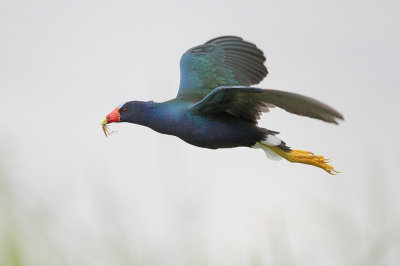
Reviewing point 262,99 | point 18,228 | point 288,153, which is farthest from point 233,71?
point 18,228

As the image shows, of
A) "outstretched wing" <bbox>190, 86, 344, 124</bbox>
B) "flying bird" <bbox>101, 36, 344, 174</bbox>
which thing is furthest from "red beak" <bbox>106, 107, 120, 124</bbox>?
"outstretched wing" <bbox>190, 86, 344, 124</bbox>

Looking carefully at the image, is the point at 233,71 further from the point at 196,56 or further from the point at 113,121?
the point at 113,121

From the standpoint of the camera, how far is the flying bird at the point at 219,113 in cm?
374

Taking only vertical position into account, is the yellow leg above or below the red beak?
below

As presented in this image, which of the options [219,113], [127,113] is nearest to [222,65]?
[127,113]

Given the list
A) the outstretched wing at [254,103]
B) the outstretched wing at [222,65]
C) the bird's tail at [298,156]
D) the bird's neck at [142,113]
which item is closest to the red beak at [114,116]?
the bird's neck at [142,113]

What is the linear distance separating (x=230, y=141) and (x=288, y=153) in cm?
69

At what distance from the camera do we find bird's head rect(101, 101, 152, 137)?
466cm

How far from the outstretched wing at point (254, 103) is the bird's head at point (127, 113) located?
542 millimetres

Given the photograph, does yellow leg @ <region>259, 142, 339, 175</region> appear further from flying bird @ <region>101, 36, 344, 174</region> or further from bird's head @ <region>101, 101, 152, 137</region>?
bird's head @ <region>101, 101, 152, 137</region>

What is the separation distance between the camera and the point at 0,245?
2.08 meters

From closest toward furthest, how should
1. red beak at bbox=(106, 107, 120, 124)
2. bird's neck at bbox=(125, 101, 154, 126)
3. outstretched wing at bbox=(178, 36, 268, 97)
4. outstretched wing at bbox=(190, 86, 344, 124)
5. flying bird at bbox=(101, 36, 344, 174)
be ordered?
outstretched wing at bbox=(190, 86, 344, 124) < flying bird at bbox=(101, 36, 344, 174) < bird's neck at bbox=(125, 101, 154, 126) < red beak at bbox=(106, 107, 120, 124) < outstretched wing at bbox=(178, 36, 268, 97)

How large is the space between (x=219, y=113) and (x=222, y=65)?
4.53 feet

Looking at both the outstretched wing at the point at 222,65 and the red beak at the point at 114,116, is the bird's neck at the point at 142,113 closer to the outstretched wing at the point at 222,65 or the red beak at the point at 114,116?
the red beak at the point at 114,116
